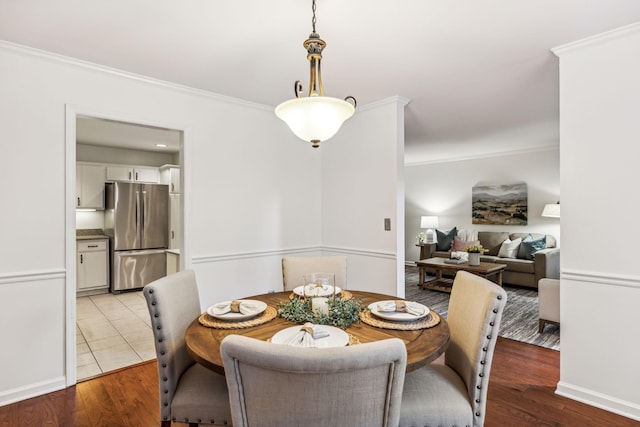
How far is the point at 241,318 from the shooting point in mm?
1686

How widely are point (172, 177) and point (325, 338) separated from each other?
505cm

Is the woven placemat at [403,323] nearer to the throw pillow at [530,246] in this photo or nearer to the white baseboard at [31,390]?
the white baseboard at [31,390]

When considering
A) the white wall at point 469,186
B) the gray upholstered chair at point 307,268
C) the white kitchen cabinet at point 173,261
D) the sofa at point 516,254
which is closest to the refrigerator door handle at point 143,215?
the white kitchen cabinet at point 173,261

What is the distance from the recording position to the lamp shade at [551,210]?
5.72 metres

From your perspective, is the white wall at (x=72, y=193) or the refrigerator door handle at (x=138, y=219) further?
the refrigerator door handle at (x=138, y=219)

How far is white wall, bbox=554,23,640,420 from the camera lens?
212 centimetres

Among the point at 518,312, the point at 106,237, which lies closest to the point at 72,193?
the point at 106,237

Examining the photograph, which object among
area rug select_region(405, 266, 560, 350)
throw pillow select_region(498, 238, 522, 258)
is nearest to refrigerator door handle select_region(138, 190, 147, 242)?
area rug select_region(405, 266, 560, 350)

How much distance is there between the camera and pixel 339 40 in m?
2.20

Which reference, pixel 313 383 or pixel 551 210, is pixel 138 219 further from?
pixel 551 210

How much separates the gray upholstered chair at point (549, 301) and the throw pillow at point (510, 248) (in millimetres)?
2534

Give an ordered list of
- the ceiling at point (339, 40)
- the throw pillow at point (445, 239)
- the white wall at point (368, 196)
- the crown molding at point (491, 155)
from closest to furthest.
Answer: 1. the ceiling at point (339, 40)
2. the white wall at point (368, 196)
3. the crown molding at point (491, 155)
4. the throw pillow at point (445, 239)

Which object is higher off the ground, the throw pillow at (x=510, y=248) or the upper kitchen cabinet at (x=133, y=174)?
the upper kitchen cabinet at (x=133, y=174)

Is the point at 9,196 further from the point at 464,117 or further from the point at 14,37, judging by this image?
the point at 464,117
